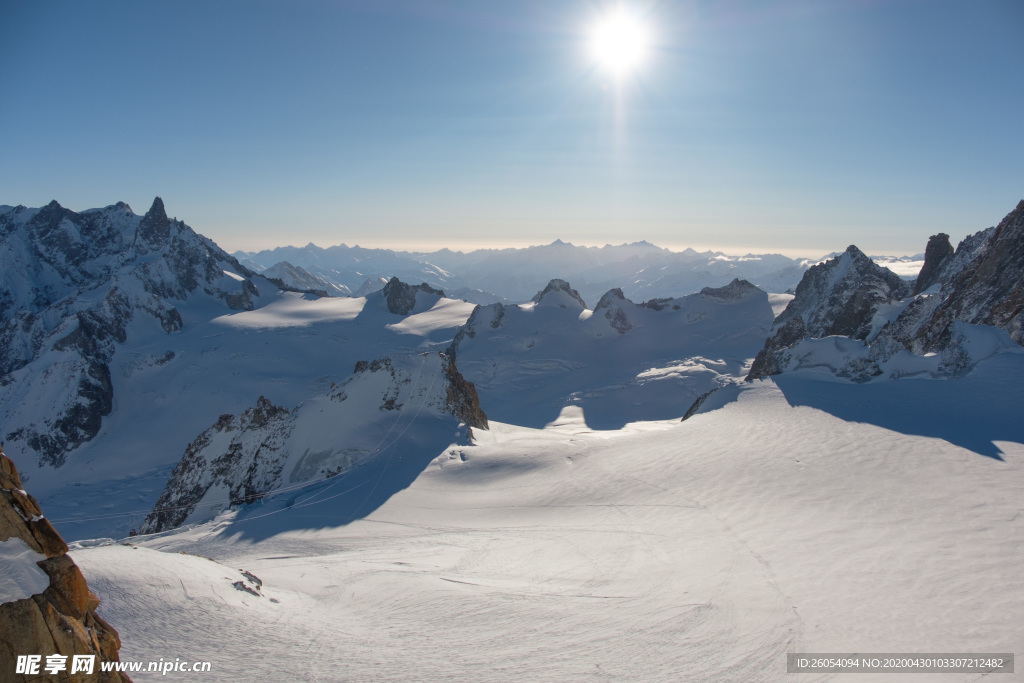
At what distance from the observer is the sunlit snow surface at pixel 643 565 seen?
7.70m

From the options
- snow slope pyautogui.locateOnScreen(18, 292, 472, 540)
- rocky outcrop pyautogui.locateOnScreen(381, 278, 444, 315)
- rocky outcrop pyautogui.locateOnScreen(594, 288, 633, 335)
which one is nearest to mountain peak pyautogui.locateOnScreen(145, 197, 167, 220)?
snow slope pyautogui.locateOnScreen(18, 292, 472, 540)

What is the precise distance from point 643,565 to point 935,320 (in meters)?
35.7

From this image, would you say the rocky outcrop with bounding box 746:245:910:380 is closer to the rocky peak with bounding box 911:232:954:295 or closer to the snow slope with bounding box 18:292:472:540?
the rocky peak with bounding box 911:232:954:295

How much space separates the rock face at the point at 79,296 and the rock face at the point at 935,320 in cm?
8484

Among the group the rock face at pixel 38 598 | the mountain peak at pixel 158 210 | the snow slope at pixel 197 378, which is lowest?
the snow slope at pixel 197 378

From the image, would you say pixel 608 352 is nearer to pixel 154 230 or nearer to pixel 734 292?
pixel 734 292

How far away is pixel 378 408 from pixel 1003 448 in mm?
25614

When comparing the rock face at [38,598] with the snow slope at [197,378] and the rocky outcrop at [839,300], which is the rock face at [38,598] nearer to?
the snow slope at [197,378]

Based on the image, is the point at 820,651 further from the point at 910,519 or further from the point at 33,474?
the point at 33,474

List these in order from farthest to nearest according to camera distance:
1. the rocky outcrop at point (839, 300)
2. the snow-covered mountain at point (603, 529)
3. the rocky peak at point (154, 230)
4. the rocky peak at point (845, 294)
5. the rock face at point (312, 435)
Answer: the rocky peak at point (154, 230) → the rocky peak at point (845, 294) → the rocky outcrop at point (839, 300) → the rock face at point (312, 435) → the snow-covered mountain at point (603, 529)

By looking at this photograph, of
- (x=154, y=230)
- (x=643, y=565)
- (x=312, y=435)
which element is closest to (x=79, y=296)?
(x=154, y=230)

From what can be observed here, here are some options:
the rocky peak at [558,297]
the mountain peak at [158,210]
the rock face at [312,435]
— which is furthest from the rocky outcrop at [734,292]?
the mountain peak at [158,210]

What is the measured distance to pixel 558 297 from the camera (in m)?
98.2

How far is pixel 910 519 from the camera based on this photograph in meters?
11.5
